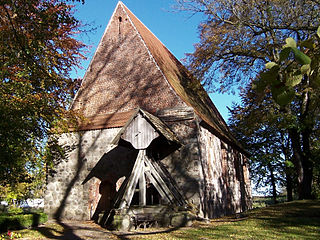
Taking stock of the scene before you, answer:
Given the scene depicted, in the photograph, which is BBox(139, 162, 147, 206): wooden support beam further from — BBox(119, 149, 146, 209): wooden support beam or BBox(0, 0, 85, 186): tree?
BBox(0, 0, 85, 186): tree

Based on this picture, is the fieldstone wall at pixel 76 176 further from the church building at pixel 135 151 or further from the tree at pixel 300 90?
the tree at pixel 300 90

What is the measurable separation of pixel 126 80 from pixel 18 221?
279 inches

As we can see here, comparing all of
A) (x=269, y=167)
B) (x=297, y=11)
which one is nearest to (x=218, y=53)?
(x=297, y=11)

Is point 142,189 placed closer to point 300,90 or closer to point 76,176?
point 76,176

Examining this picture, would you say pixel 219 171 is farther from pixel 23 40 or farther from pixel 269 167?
pixel 269 167

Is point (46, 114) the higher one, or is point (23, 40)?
point (23, 40)

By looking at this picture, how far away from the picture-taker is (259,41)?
46.8 ft

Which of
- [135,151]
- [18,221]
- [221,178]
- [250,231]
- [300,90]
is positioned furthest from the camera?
[221,178]

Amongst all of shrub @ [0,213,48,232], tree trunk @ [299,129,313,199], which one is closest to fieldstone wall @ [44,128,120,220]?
shrub @ [0,213,48,232]

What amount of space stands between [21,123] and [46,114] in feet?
4.91

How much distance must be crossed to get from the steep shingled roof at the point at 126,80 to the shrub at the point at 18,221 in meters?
4.28

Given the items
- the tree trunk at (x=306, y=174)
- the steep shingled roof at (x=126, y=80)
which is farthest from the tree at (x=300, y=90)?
the steep shingled roof at (x=126, y=80)

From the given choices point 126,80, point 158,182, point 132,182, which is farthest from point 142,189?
point 126,80

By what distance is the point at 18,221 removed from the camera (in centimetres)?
1053
